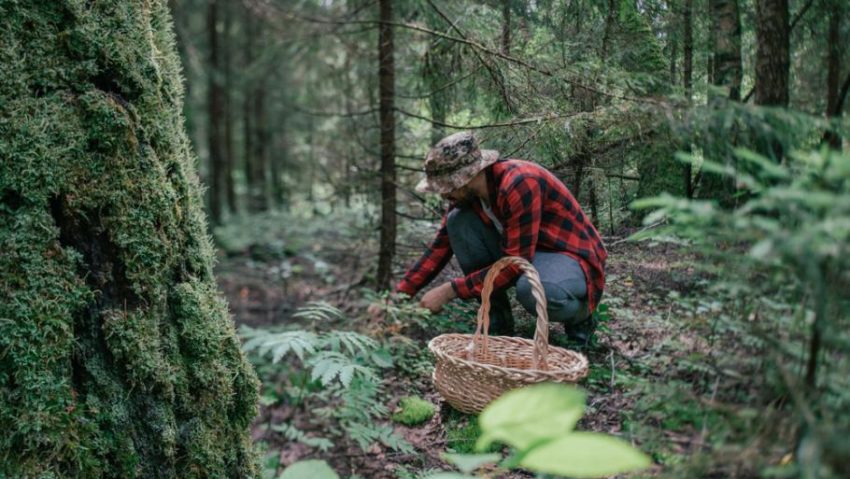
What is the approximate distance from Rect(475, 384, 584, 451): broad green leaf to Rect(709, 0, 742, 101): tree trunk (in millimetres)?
2018

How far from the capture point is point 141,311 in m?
2.34

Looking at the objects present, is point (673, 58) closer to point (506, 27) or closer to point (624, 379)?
point (506, 27)

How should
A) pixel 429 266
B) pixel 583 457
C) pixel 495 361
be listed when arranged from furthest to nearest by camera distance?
pixel 429 266
pixel 495 361
pixel 583 457

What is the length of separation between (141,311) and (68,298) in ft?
0.90

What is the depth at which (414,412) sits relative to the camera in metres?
3.38

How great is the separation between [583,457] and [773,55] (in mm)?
2254

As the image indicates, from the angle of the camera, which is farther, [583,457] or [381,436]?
[381,436]

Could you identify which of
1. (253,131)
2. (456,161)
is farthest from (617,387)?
(253,131)

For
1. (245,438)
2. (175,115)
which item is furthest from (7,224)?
(245,438)

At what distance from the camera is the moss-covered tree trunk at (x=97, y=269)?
2.10 meters

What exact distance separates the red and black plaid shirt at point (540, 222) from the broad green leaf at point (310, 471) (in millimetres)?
1639

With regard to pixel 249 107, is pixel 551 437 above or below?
below

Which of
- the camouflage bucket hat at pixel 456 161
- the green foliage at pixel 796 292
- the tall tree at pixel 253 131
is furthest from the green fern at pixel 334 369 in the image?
the tall tree at pixel 253 131

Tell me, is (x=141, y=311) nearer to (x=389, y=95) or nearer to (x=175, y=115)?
(x=175, y=115)
